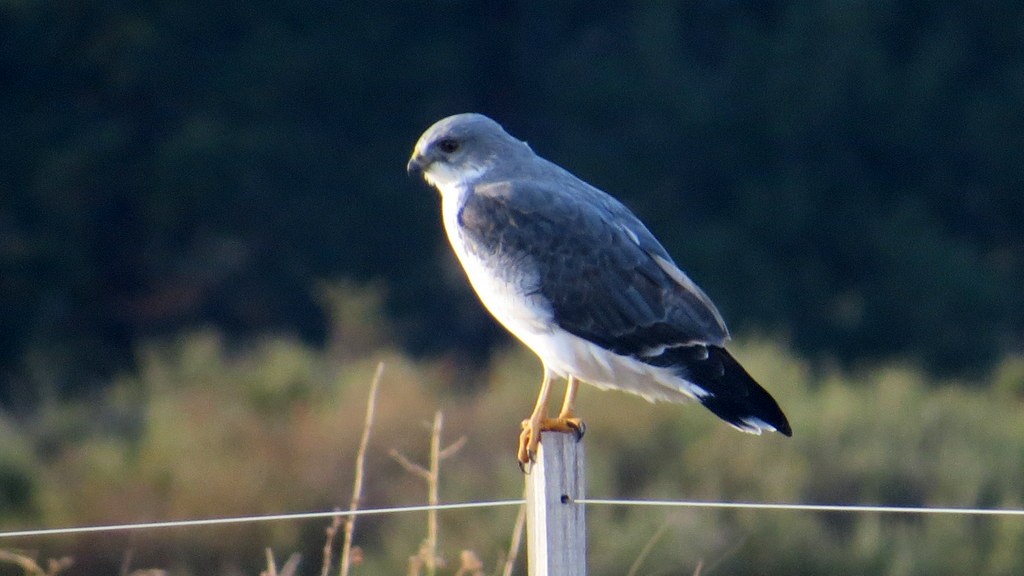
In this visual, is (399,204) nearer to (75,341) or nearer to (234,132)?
(234,132)

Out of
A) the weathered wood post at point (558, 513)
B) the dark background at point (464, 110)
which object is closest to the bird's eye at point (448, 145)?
the weathered wood post at point (558, 513)

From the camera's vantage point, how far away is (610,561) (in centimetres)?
840

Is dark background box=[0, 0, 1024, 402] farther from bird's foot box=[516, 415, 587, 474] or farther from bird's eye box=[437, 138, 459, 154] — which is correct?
bird's foot box=[516, 415, 587, 474]

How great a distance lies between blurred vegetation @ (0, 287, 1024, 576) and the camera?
→ 347 inches

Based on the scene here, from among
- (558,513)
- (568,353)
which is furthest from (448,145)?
(558,513)

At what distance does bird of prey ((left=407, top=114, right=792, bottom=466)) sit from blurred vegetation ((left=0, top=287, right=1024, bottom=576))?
287cm

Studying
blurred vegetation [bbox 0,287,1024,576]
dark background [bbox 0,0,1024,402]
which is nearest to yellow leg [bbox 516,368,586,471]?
blurred vegetation [bbox 0,287,1024,576]

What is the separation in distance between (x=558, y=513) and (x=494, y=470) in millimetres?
7072

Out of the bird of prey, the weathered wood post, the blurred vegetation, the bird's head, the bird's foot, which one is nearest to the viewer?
the weathered wood post

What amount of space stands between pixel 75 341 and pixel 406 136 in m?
4.13

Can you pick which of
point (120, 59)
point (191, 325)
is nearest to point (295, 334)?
point (191, 325)

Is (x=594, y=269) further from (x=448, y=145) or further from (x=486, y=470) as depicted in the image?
(x=486, y=470)

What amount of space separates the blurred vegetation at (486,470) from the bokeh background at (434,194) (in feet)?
0.61

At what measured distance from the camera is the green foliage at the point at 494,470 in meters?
8.82
